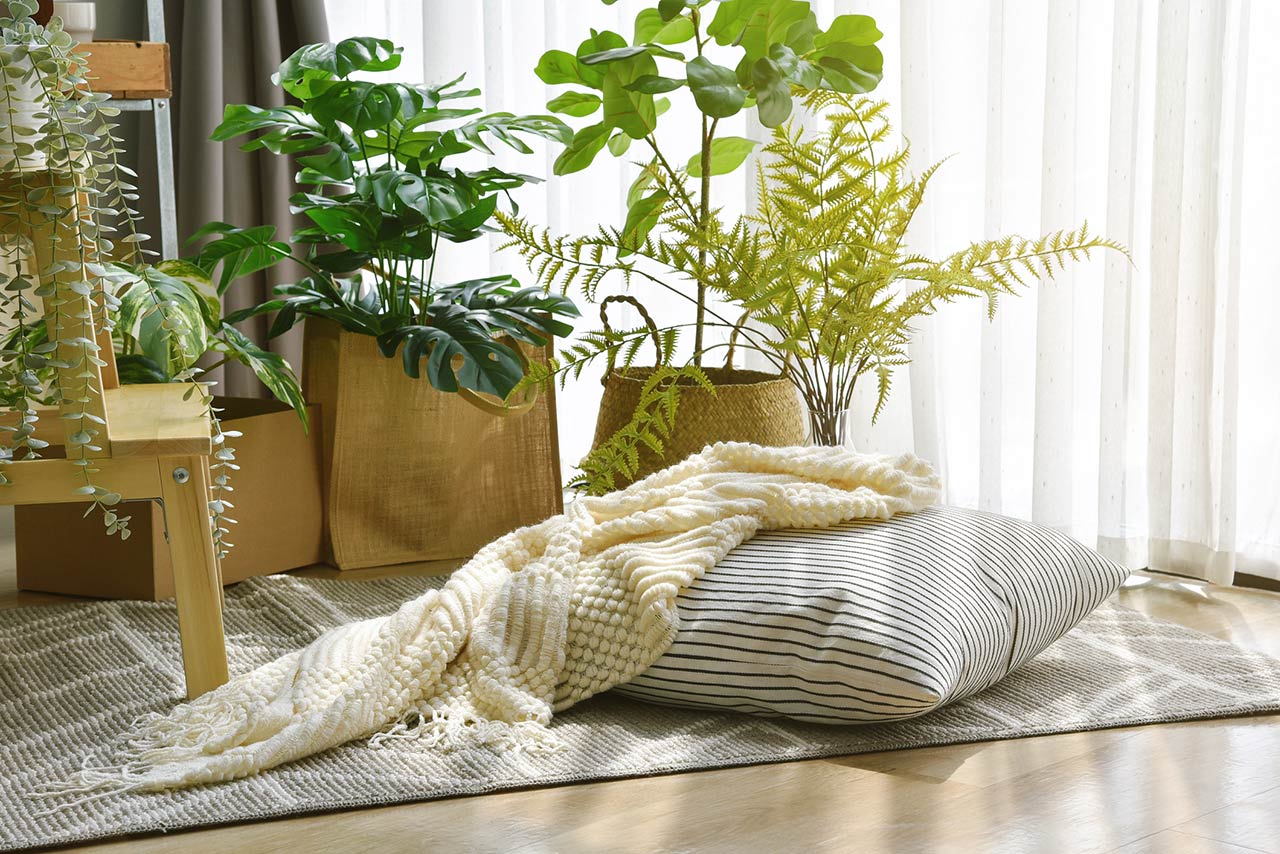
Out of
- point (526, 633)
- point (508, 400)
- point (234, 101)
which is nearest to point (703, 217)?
point (508, 400)

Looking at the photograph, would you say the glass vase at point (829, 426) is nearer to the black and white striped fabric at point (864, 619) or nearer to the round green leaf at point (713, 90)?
the black and white striped fabric at point (864, 619)

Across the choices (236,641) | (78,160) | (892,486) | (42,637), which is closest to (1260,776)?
(892,486)

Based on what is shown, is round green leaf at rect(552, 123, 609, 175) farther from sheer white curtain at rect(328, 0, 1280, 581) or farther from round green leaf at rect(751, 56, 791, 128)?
sheer white curtain at rect(328, 0, 1280, 581)

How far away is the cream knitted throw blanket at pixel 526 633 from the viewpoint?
131 cm

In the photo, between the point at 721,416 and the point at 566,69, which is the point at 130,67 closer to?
the point at 566,69

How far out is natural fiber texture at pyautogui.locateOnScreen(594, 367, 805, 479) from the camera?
1.86 metres

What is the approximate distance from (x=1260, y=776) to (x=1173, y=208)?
911 mm

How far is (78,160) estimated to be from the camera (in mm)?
1349

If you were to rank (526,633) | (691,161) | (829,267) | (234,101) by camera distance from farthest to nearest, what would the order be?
(234,101) < (691,161) < (829,267) < (526,633)

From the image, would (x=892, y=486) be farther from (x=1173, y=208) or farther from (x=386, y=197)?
(x=386, y=197)

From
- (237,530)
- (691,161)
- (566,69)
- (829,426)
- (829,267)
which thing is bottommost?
(237,530)

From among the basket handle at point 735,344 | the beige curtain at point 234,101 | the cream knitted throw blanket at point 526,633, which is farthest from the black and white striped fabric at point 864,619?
the beige curtain at point 234,101

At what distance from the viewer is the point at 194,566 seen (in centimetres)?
141

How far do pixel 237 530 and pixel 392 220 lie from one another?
504 millimetres
